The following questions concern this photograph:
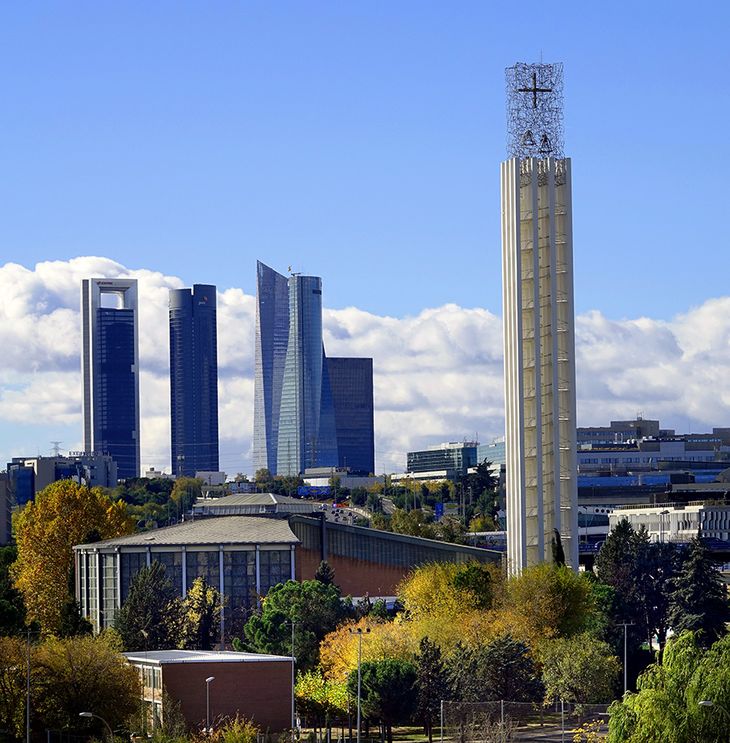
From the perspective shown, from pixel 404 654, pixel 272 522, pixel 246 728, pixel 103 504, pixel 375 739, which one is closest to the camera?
pixel 246 728

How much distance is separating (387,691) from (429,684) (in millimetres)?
2643

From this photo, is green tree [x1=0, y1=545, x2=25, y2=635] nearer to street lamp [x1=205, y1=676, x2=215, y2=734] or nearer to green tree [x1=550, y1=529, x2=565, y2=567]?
street lamp [x1=205, y1=676, x2=215, y2=734]

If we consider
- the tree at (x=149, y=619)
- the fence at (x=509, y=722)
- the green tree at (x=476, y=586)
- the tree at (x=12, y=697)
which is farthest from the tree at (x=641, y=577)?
the tree at (x=12, y=697)

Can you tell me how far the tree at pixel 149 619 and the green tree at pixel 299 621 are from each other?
22.5 feet

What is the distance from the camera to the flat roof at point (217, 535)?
6344 inches

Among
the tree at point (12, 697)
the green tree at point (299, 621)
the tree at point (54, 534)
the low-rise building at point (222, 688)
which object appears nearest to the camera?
the tree at point (12, 697)

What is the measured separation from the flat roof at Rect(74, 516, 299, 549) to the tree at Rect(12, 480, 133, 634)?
6618 mm

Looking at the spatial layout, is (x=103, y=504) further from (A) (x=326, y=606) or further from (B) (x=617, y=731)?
(B) (x=617, y=731)

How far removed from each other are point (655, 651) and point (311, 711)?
40.8m

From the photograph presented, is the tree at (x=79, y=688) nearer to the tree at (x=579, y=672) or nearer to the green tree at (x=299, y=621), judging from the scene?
the green tree at (x=299, y=621)

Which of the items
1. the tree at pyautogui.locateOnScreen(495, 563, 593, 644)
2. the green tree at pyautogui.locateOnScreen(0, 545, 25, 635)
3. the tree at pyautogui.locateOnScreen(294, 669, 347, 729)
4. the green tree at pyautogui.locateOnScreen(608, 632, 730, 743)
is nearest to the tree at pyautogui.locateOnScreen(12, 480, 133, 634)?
the green tree at pyautogui.locateOnScreen(0, 545, 25, 635)

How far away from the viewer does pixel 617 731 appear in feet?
262

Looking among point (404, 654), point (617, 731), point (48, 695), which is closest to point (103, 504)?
point (404, 654)

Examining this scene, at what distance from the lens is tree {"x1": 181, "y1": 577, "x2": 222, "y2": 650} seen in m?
144
